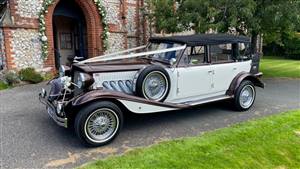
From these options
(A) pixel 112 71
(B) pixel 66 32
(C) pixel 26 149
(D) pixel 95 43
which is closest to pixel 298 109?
(A) pixel 112 71

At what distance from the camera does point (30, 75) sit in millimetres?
9508

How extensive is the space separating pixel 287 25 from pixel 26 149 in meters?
8.80

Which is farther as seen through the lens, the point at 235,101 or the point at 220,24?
the point at 220,24

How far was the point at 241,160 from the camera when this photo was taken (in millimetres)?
3803

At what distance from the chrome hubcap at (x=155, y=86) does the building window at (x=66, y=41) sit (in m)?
9.56

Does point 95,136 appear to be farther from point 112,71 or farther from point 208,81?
point 208,81

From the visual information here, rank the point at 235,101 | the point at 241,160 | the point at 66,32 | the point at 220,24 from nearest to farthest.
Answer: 1. the point at 241,160
2. the point at 235,101
3. the point at 220,24
4. the point at 66,32

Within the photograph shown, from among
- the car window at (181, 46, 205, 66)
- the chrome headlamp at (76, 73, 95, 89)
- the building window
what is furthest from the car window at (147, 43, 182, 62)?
the building window

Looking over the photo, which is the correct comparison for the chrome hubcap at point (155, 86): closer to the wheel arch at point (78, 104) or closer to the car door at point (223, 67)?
the wheel arch at point (78, 104)

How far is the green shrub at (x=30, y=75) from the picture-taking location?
944cm

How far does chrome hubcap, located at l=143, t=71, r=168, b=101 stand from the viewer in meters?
4.67

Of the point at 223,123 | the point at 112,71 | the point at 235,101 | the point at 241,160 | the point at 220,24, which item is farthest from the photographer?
the point at 220,24

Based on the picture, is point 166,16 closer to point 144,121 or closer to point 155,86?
point 144,121

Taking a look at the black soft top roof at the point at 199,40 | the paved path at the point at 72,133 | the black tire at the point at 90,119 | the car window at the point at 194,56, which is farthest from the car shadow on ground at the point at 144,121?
the black soft top roof at the point at 199,40
